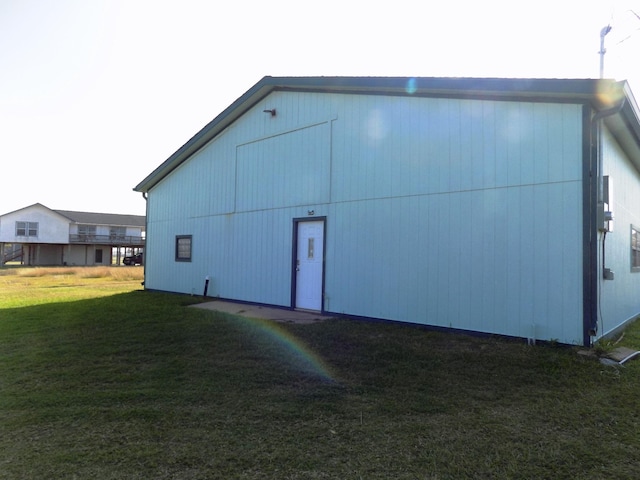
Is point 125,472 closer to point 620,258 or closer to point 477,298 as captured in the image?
point 477,298

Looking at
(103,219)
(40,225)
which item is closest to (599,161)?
(40,225)

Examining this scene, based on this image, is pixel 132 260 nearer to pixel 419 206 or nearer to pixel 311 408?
pixel 419 206

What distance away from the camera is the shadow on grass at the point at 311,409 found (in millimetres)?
2816

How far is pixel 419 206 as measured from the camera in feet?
24.6

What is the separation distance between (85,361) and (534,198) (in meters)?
6.58

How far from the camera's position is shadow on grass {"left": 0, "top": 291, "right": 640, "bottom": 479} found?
2816 millimetres

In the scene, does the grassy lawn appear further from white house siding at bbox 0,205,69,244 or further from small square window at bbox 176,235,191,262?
white house siding at bbox 0,205,69,244

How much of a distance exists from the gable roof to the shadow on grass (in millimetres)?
3497

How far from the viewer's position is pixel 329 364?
206 inches

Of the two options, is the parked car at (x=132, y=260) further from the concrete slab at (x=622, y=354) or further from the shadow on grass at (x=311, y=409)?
the concrete slab at (x=622, y=354)

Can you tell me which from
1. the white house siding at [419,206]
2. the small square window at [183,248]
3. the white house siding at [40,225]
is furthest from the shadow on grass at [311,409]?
the white house siding at [40,225]

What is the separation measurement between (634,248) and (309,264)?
22.3 feet

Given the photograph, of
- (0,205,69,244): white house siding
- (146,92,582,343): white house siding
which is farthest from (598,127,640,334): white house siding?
(0,205,69,244): white house siding

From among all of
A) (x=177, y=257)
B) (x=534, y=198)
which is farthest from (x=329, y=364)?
(x=177, y=257)
